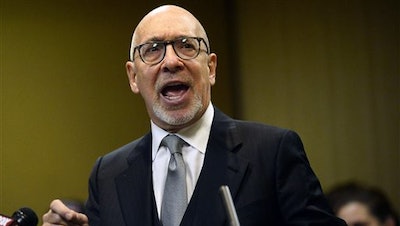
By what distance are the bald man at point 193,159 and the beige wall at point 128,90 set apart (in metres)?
2.16

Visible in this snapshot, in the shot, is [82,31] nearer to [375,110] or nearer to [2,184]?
[2,184]

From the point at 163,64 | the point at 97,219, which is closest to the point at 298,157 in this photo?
the point at 163,64

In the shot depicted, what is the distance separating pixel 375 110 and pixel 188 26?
221 centimetres

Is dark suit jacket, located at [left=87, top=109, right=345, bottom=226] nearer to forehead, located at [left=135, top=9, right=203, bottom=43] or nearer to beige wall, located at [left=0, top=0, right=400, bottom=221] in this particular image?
forehead, located at [left=135, top=9, right=203, bottom=43]

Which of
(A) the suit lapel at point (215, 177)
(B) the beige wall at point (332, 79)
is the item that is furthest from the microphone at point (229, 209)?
(B) the beige wall at point (332, 79)

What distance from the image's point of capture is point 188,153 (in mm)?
1934

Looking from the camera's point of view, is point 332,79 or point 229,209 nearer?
point 229,209

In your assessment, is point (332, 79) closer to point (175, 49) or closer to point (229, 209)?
point (175, 49)

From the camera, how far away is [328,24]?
4.27 metres

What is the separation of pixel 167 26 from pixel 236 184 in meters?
0.40

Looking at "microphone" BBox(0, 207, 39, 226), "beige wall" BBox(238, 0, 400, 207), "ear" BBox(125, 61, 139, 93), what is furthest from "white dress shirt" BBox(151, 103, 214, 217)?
"beige wall" BBox(238, 0, 400, 207)

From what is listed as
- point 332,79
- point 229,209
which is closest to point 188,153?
point 229,209

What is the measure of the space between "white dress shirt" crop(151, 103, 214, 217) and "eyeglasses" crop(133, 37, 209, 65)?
0.14 m

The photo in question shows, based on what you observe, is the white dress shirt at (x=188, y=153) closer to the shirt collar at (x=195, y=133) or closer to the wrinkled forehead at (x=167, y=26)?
the shirt collar at (x=195, y=133)
